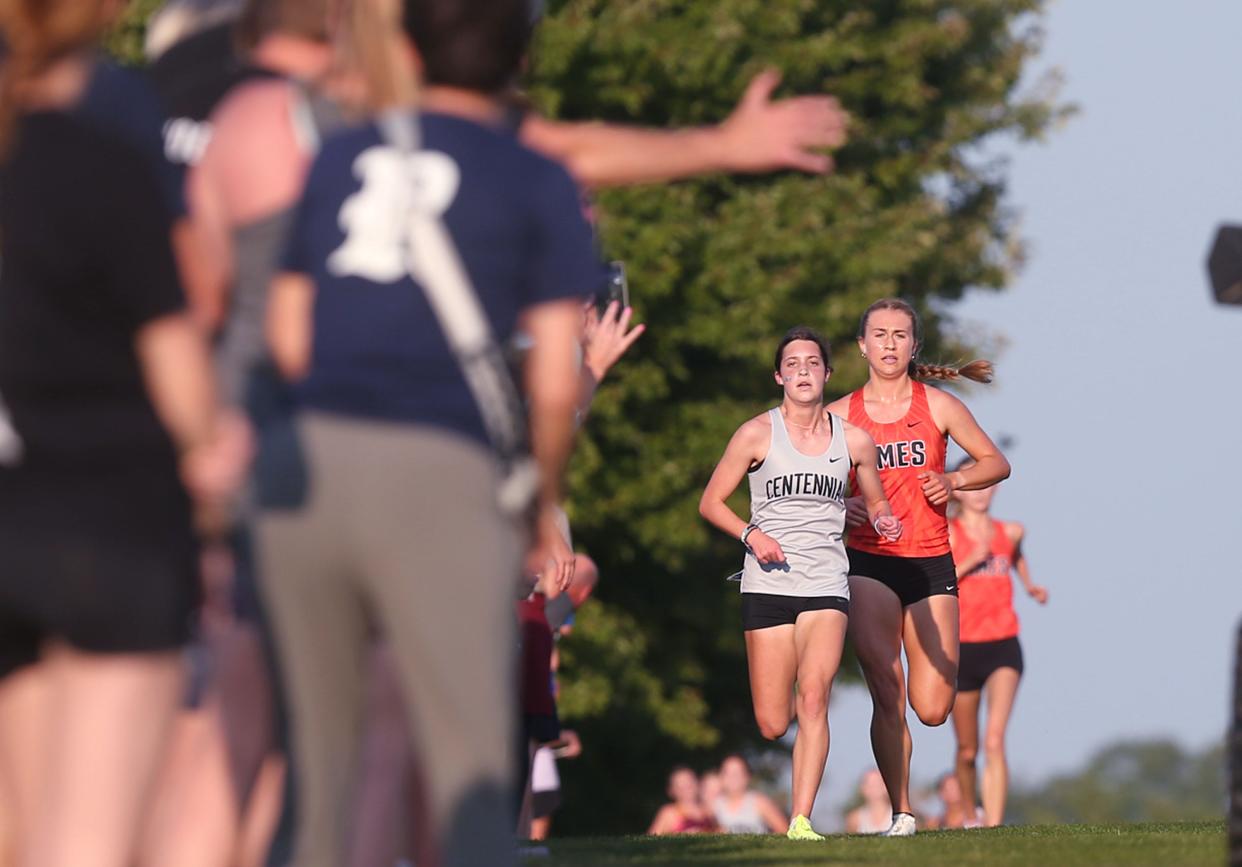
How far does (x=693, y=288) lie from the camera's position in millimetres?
27297

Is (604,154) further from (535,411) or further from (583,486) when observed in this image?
(583,486)

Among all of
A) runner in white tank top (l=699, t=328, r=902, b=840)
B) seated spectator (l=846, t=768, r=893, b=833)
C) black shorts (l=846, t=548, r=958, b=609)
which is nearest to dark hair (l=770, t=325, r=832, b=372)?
runner in white tank top (l=699, t=328, r=902, b=840)

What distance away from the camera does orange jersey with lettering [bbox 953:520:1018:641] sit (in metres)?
17.3

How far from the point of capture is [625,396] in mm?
27078

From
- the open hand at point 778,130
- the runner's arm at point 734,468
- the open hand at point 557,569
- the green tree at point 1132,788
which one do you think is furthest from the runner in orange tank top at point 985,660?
the green tree at point 1132,788

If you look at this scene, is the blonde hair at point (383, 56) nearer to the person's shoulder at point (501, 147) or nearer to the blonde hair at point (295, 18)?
the person's shoulder at point (501, 147)

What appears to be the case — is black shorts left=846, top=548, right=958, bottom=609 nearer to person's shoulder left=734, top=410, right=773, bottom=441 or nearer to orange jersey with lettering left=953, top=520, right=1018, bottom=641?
person's shoulder left=734, top=410, right=773, bottom=441

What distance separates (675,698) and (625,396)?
349cm

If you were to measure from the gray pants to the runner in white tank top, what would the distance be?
26.1 feet

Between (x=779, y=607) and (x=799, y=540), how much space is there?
33 cm

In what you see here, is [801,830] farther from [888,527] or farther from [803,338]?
[803,338]

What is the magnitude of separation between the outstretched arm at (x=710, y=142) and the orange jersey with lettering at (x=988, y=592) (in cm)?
1130

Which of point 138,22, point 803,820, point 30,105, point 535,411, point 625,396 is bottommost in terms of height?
point 803,820

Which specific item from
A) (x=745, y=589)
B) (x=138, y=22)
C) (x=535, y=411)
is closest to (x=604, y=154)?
(x=535, y=411)
